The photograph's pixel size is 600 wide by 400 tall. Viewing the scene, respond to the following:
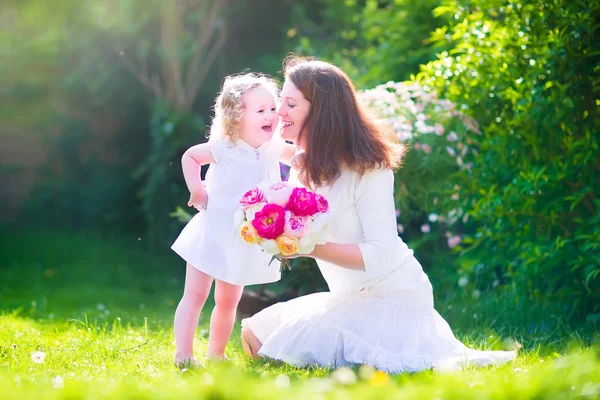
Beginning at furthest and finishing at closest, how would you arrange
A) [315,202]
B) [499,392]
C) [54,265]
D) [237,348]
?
[54,265] → [237,348] → [315,202] → [499,392]

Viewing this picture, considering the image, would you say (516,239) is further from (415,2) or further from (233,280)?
(415,2)

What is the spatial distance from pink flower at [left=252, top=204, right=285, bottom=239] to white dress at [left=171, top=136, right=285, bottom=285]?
1.53ft

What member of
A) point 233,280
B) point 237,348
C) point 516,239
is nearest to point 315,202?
point 233,280

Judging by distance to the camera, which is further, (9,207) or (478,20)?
(9,207)

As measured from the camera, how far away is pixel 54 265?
29.6 ft

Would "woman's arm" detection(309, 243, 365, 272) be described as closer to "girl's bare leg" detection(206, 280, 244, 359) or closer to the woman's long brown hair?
the woman's long brown hair

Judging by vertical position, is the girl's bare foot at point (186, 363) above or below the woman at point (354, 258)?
→ below

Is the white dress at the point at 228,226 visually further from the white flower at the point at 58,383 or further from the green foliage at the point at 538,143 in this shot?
the green foliage at the point at 538,143

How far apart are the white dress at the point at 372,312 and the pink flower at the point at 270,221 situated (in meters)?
Result: 0.51

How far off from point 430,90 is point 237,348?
2.52 metres

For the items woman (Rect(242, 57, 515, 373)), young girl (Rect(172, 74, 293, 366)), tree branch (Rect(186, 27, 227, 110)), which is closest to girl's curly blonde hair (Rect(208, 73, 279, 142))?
young girl (Rect(172, 74, 293, 366))

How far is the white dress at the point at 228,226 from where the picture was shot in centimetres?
352

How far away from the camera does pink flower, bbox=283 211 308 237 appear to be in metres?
3.02

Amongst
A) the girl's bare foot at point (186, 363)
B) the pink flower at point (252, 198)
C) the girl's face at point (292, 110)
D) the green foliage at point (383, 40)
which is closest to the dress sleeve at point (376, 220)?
the girl's face at point (292, 110)
